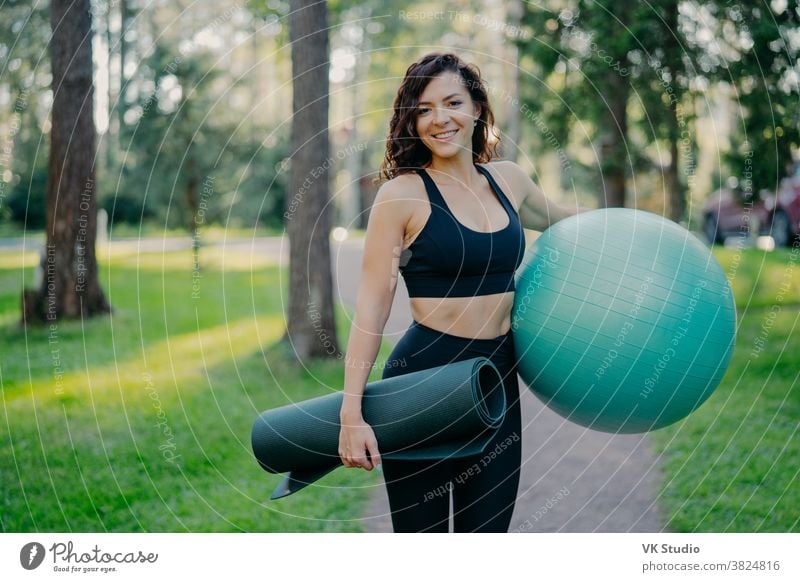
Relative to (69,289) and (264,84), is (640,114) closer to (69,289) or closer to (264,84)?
(69,289)

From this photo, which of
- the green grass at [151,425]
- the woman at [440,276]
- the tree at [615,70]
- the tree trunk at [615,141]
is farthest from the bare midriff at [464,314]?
the tree trunk at [615,141]

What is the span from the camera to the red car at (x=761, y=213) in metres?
8.78

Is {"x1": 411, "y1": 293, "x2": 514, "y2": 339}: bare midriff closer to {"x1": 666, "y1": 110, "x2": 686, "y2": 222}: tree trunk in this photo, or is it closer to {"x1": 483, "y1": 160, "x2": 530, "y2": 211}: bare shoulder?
{"x1": 483, "y1": 160, "x2": 530, "y2": 211}: bare shoulder

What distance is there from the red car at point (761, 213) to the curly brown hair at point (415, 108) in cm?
Result: 637

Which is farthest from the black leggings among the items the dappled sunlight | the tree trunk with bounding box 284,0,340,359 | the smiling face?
the tree trunk with bounding box 284,0,340,359

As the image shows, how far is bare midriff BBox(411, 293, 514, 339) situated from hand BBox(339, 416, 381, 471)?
419 mm

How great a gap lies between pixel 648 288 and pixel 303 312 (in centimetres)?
486

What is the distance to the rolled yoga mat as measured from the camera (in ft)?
8.39

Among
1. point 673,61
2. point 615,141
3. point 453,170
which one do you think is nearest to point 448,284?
point 453,170

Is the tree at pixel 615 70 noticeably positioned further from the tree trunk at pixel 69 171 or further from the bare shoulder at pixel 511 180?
the bare shoulder at pixel 511 180

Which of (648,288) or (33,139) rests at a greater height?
(33,139)

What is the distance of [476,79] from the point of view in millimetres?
2824

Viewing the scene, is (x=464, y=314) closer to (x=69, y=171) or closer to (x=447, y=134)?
(x=447, y=134)
